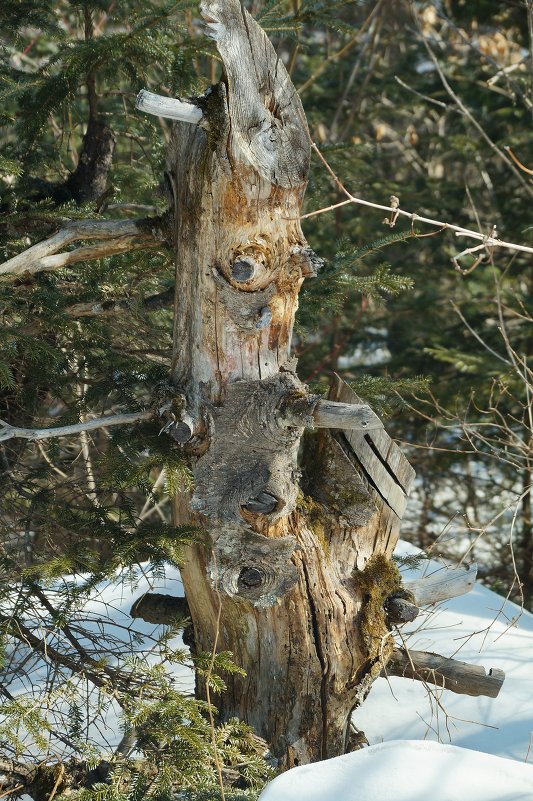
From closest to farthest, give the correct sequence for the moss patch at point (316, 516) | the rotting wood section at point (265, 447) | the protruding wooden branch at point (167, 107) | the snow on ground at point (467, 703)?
the protruding wooden branch at point (167, 107) < the rotting wood section at point (265, 447) < the moss patch at point (316, 516) < the snow on ground at point (467, 703)

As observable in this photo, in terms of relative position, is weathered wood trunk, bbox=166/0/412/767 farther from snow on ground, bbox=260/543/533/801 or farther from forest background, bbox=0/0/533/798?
snow on ground, bbox=260/543/533/801

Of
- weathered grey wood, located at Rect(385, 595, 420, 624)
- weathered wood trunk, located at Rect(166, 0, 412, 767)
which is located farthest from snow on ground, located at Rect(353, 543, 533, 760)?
weathered wood trunk, located at Rect(166, 0, 412, 767)

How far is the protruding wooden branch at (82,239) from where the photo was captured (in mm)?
2928

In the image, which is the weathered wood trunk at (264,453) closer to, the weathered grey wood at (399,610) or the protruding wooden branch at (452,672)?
the weathered grey wood at (399,610)

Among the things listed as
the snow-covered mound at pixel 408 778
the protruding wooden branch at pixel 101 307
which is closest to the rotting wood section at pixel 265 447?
the protruding wooden branch at pixel 101 307

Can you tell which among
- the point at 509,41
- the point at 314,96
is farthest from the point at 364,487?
the point at 509,41

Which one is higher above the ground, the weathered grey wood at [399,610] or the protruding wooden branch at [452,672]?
the weathered grey wood at [399,610]

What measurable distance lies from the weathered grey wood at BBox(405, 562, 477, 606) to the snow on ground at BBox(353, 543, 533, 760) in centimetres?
14

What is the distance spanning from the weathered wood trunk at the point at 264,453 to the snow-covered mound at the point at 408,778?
793 mm

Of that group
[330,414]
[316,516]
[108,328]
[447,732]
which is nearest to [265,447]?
[330,414]

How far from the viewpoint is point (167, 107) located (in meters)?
2.49

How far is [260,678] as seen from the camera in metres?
3.23

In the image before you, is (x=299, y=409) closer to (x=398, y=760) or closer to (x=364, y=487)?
(x=364, y=487)

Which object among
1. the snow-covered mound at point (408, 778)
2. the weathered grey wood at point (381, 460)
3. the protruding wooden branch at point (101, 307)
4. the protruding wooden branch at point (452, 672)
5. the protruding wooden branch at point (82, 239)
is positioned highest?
the protruding wooden branch at point (82, 239)
